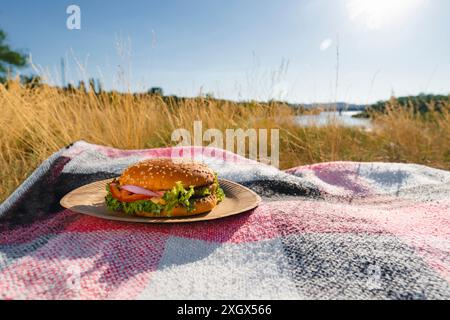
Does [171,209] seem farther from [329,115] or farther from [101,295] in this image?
[329,115]

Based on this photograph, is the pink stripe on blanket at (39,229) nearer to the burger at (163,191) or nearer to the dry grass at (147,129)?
the burger at (163,191)

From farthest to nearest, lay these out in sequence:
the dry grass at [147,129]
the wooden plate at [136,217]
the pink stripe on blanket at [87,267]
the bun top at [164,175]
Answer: the dry grass at [147,129] < the bun top at [164,175] < the wooden plate at [136,217] < the pink stripe on blanket at [87,267]

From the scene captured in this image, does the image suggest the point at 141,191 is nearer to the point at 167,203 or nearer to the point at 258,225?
the point at 167,203

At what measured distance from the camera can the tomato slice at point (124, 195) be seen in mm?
1687

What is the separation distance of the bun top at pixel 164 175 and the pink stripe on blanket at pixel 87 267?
245 mm

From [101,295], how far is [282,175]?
5.05ft

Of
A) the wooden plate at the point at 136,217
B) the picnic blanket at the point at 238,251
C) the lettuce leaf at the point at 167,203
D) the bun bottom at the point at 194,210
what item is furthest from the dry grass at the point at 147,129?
the bun bottom at the point at 194,210

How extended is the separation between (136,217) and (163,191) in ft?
0.53

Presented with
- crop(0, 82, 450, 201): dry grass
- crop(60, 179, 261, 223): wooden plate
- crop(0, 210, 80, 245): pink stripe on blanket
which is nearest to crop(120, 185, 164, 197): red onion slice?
crop(60, 179, 261, 223): wooden plate

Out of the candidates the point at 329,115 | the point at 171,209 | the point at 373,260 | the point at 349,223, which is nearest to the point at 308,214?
the point at 349,223

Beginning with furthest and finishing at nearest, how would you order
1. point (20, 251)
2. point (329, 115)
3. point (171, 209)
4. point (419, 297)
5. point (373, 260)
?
point (329, 115) < point (171, 209) < point (20, 251) < point (373, 260) < point (419, 297)

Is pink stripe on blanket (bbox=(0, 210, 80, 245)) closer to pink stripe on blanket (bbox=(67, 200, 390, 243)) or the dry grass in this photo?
pink stripe on blanket (bbox=(67, 200, 390, 243))

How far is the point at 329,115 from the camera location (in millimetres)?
4820

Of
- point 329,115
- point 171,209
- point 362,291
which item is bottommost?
point 362,291
